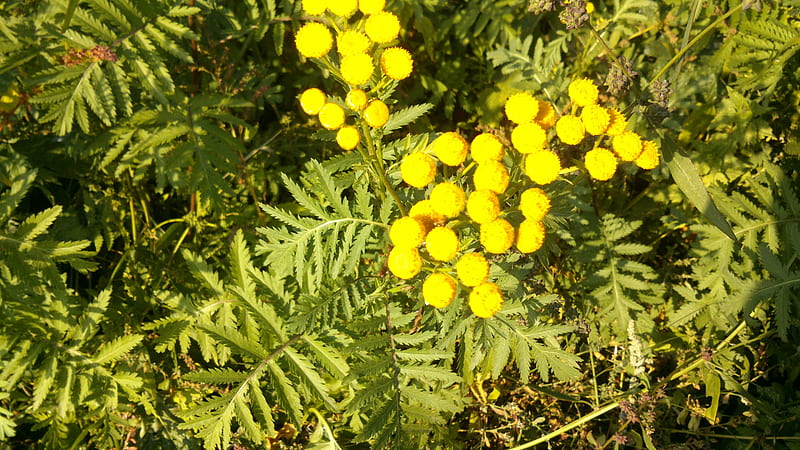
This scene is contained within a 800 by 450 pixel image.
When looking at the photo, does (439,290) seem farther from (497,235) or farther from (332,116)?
(332,116)

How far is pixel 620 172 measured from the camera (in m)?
3.72

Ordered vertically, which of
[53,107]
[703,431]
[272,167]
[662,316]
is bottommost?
[703,431]

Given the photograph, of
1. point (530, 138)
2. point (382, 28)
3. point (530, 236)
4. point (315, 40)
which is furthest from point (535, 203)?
point (315, 40)

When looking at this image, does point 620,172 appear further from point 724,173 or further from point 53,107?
point 53,107

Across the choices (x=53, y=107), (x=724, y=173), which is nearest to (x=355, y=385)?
(x=53, y=107)

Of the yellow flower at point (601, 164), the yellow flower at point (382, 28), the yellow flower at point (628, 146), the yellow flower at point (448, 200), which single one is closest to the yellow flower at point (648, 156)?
the yellow flower at point (628, 146)

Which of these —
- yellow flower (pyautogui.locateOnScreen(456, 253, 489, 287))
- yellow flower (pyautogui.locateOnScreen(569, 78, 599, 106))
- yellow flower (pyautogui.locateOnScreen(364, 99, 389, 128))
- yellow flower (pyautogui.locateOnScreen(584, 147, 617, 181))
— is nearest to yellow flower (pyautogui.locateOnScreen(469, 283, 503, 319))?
yellow flower (pyautogui.locateOnScreen(456, 253, 489, 287))

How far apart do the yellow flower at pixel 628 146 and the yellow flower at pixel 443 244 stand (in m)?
0.76

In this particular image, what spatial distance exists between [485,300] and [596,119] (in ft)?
2.57

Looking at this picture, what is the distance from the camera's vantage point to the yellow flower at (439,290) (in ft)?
6.34

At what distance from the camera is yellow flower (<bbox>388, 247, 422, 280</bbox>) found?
1.96 meters

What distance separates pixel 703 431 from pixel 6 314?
12.3 feet

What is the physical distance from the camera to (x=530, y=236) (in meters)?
2.00

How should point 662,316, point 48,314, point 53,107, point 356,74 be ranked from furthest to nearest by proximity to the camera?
point 662,316
point 48,314
point 53,107
point 356,74
